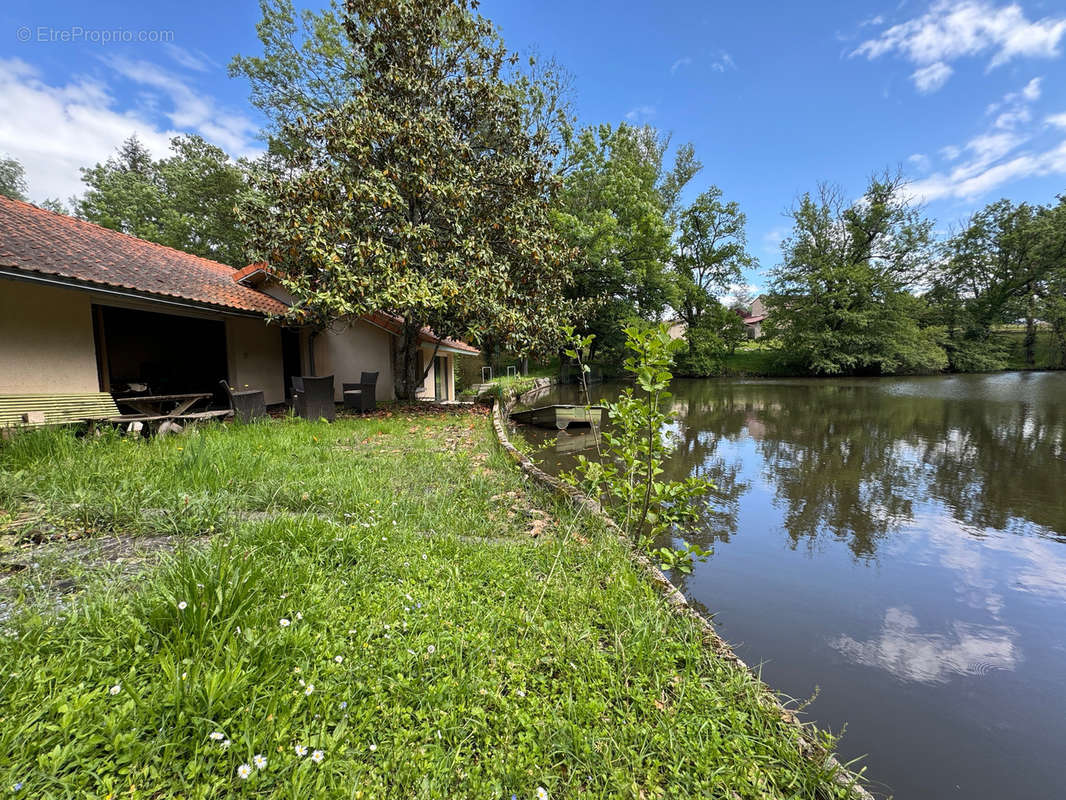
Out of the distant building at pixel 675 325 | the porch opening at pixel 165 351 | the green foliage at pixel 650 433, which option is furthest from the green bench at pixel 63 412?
the distant building at pixel 675 325

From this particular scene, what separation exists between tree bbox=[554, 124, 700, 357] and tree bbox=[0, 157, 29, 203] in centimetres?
4117

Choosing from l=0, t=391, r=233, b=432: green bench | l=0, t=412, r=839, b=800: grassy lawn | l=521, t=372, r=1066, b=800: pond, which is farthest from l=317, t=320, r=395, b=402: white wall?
l=0, t=412, r=839, b=800: grassy lawn

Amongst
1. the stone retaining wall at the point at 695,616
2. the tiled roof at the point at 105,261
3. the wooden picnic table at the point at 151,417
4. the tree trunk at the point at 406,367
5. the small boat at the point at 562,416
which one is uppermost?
the tiled roof at the point at 105,261

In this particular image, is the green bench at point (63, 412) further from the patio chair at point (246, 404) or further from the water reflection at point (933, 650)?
the water reflection at point (933, 650)

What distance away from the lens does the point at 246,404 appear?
716cm

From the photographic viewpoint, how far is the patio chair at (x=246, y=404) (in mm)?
6957

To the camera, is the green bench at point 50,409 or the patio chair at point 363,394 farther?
the patio chair at point 363,394

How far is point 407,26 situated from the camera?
948 centimetres

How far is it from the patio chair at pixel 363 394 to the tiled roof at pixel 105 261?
249cm

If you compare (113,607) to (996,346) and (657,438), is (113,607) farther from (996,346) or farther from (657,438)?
(996,346)

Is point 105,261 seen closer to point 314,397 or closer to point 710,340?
point 314,397

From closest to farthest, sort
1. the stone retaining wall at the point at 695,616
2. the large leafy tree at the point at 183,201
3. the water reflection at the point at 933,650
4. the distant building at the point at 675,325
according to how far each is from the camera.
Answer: the stone retaining wall at the point at 695,616 < the water reflection at the point at 933,650 < the distant building at the point at 675,325 < the large leafy tree at the point at 183,201

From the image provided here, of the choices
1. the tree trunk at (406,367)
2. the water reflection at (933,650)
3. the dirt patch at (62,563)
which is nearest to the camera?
the dirt patch at (62,563)

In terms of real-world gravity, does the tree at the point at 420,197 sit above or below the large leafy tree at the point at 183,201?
below
